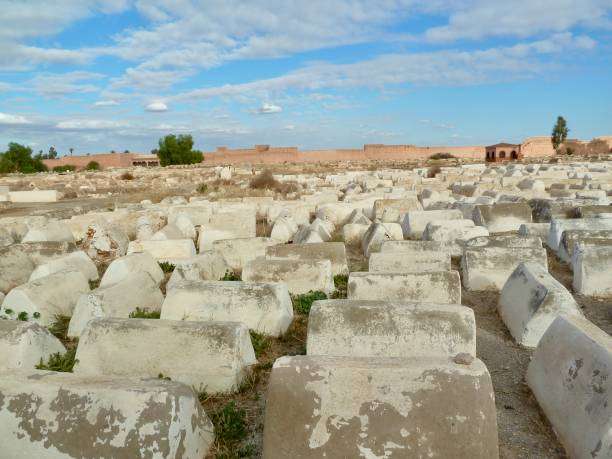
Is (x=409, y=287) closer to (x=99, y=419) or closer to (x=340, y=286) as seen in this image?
(x=340, y=286)

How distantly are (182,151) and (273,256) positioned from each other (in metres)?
54.7

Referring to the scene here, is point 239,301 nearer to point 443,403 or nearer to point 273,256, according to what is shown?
point 273,256

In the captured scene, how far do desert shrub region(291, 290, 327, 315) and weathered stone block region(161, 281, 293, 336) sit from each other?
57 centimetres

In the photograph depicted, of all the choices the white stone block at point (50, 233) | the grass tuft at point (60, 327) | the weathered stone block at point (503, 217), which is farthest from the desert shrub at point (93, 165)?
the grass tuft at point (60, 327)

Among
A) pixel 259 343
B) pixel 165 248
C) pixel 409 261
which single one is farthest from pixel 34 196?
pixel 259 343

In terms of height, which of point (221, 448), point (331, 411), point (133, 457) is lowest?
point (221, 448)

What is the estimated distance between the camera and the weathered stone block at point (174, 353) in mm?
3338

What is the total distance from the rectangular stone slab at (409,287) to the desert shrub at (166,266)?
310 centimetres

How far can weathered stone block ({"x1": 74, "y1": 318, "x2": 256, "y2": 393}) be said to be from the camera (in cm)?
334

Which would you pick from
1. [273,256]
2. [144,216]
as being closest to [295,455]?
[273,256]

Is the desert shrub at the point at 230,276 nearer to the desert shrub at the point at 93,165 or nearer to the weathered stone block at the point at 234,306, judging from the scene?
the weathered stone block at the point at 234,306

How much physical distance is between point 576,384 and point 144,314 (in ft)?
11.9

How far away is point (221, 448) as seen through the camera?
269cm

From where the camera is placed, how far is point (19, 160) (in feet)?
170
